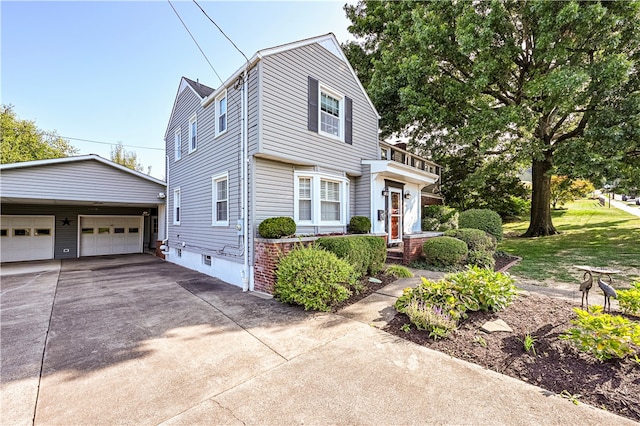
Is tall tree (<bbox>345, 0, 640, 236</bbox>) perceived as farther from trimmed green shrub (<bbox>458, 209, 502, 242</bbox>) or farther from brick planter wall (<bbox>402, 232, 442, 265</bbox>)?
brick planter wall (<bbox>402, 232, 442, 265</bbox>)

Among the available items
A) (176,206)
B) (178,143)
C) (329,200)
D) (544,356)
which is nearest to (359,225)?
(329,200)

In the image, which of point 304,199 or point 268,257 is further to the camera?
point 304,199

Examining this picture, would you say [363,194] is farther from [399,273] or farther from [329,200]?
[399,273]

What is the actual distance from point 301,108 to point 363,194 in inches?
143

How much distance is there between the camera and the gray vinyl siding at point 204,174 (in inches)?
308

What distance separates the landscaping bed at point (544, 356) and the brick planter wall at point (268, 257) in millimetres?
2955

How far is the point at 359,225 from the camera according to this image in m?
8.97

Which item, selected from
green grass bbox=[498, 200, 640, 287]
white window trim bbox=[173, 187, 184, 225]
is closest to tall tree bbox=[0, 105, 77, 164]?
white window trim bbox=[173, 187, 184, 225]

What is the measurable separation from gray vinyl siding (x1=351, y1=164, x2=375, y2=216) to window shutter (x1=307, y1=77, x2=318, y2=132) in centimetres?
254

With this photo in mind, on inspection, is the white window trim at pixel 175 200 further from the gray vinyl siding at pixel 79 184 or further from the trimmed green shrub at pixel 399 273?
the trimmed green shrub at pixel 399 273

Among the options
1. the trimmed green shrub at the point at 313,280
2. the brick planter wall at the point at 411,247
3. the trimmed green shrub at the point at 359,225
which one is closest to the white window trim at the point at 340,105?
the trimmed green shrub at the point at 359,225

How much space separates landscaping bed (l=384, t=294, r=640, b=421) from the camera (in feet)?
8.82

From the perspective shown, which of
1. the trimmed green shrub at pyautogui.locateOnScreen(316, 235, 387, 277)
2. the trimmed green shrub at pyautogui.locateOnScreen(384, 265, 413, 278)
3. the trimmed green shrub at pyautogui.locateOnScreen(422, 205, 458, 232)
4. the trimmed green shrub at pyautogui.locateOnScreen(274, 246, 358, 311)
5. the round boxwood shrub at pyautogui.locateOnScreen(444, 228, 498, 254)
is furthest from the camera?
the trimmed green shrub at pyautogui.locateOnScreen(422, 205, 458, 232)

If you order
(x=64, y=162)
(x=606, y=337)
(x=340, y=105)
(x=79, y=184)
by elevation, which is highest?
(x=340, y=105)
